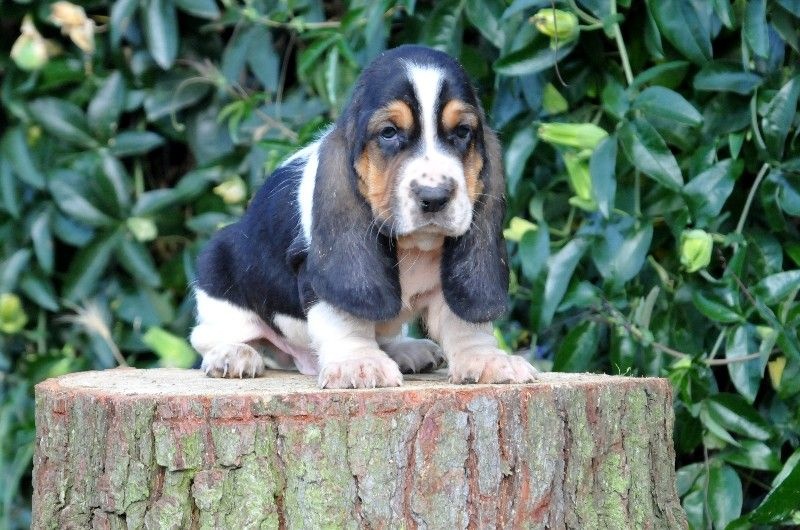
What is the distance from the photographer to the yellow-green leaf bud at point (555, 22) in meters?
4.91

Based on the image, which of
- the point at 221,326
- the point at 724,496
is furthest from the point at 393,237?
the point at 724,496

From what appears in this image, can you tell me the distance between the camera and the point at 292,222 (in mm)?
4406

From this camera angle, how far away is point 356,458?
3.47 metres

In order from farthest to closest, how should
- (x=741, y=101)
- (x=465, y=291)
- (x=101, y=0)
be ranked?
1. (x=101, y=0)
2. (x=741, y=101)
3. (x=465, y=291)

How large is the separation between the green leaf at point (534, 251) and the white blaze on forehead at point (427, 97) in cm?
140

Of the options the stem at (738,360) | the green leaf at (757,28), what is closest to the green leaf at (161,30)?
the green leaf at (757,28)

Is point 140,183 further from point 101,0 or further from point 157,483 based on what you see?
point 157,483

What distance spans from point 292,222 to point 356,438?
3.82ft

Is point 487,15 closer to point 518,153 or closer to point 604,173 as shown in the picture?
point 518,153

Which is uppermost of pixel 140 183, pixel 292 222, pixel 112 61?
pixel 292 222

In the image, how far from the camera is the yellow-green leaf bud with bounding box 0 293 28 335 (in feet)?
21.3

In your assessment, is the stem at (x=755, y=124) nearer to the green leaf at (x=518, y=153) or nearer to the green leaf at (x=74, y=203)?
the green leaf at (x=518, y=153)

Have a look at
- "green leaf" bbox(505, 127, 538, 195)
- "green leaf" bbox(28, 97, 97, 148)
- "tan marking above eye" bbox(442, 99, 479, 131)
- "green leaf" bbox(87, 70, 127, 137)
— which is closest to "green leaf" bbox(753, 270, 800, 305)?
"green leaf" bbox(505, 127, 538, 195)

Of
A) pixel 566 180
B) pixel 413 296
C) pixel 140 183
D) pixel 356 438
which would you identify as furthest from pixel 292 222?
pixel 140 183
